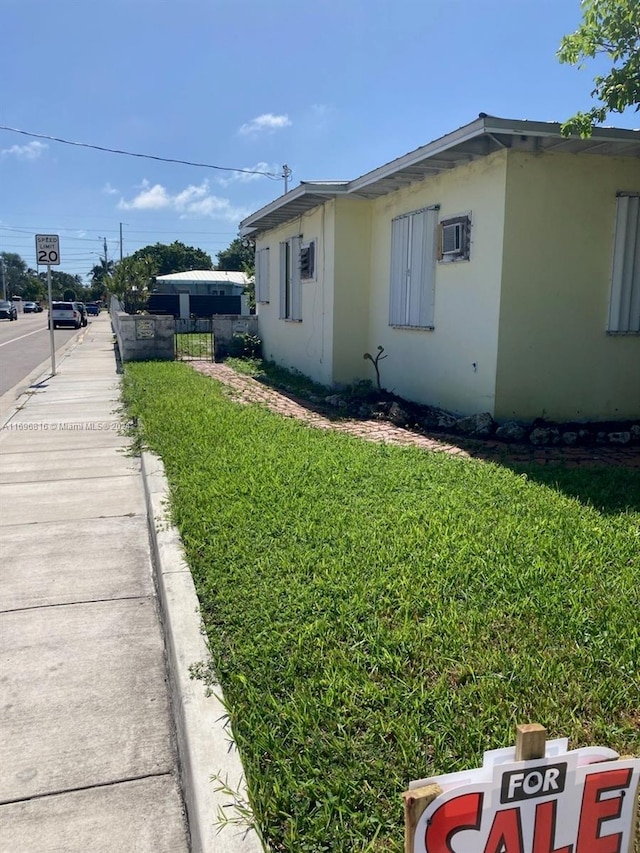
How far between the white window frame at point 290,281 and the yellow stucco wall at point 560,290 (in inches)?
237

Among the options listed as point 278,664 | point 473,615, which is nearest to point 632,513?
point 473,615

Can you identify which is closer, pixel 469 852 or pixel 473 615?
pixel 469 852

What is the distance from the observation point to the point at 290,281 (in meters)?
13.9

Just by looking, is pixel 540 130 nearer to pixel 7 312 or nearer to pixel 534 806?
pixel 534 806

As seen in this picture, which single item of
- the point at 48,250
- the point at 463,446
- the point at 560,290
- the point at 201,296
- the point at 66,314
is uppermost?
the point at 48,250

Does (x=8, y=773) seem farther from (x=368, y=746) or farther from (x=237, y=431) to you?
(x=237, y=431)

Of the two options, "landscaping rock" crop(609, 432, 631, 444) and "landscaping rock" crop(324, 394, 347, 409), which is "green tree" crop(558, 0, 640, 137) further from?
"landscaping rock" crop(324, 394, 347, 409)

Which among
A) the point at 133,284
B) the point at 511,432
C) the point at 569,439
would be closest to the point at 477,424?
the point at 511,432

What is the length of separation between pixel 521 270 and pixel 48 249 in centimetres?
1003

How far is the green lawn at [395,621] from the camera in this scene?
2.34 m

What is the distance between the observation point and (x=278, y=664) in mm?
2932

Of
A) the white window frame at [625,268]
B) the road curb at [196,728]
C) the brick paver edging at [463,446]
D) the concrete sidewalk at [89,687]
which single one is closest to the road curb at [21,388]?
the brick paver edging at [463,446]

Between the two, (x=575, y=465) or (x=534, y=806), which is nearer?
(x=534, y=806)

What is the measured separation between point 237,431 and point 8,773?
503 cm
